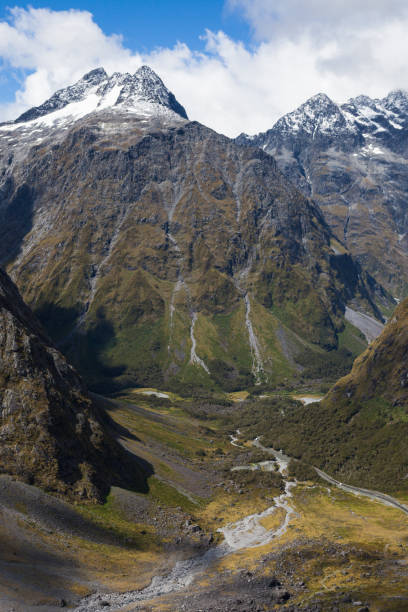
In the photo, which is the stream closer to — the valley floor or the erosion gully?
the erosion gully

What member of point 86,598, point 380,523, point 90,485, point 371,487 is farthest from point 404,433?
point 86,598

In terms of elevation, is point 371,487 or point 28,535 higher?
point 28,535

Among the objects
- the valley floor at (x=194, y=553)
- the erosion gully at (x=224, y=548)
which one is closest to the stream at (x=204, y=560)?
the erosion gully at (x=224, y=548)

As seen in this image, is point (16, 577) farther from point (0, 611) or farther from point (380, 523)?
point (380, 523)

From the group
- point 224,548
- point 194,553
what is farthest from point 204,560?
point 224,548

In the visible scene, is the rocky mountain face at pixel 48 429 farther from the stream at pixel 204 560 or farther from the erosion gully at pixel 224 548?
the erosion gully at pixel 224 548

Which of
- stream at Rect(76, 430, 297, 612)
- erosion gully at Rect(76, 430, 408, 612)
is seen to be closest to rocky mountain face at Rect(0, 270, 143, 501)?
stream at Rect(76, 430, 297, 612)
